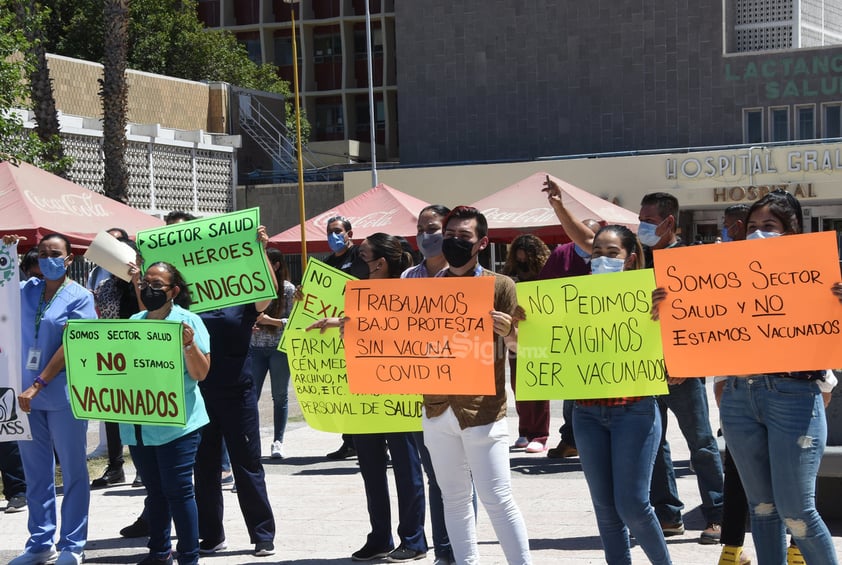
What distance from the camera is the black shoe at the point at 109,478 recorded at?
10266mm

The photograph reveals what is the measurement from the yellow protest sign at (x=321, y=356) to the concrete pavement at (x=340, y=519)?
837mm

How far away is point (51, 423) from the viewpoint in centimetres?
757

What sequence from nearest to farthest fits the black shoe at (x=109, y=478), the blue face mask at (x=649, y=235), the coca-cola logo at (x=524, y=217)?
the blue face mask at (x=649, y=235)
the black shoe at (x=109, y=478)
the coca-cola logo at (x=524, y=217)

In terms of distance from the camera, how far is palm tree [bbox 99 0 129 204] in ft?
85.1

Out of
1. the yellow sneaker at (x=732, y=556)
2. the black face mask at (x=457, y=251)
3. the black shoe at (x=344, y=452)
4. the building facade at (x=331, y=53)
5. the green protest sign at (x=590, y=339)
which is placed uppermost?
the building facade at (x=331, y=53)

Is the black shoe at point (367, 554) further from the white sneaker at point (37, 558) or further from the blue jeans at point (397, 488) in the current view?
the white sneaker at point (37, 558)

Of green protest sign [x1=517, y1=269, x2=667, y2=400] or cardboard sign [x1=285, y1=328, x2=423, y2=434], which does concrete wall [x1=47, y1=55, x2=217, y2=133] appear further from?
green protest sign [x1=517, y1=269, x2=667, y2=400]

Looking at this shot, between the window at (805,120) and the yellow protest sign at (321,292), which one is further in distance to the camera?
the window at (805,120)

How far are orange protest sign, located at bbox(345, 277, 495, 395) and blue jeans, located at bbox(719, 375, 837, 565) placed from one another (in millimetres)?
1181

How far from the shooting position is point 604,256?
19.9 ft

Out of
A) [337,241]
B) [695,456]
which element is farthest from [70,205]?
[695,456]

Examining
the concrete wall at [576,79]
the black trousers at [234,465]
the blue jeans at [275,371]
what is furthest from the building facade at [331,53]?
the black trousers at [234,465]

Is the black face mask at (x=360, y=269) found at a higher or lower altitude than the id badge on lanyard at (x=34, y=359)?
higher

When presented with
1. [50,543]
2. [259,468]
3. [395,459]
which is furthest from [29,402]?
[395,459]
